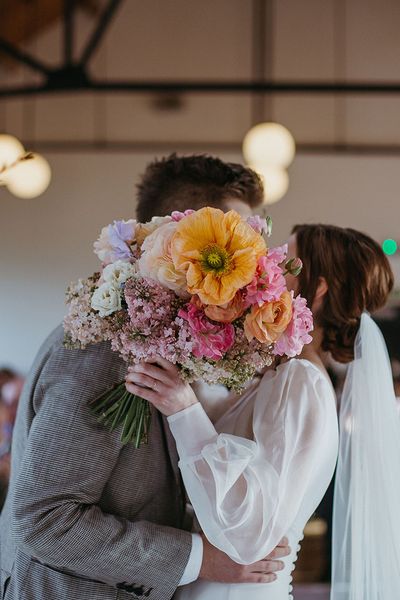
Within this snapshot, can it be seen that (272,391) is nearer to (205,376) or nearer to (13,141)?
(205,376)

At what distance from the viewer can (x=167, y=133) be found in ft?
28.5

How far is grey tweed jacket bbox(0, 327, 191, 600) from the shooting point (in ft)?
6.32

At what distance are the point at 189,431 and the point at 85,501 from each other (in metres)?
0.30

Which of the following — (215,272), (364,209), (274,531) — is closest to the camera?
(215,272)

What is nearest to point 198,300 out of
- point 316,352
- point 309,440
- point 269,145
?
point 309,440

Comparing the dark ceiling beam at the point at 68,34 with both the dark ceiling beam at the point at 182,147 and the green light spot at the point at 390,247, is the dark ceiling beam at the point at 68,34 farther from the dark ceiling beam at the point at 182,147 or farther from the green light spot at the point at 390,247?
the green light spot at the point at 390,247

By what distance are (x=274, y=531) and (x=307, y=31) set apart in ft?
24.7

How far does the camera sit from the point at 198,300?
170 centimetres

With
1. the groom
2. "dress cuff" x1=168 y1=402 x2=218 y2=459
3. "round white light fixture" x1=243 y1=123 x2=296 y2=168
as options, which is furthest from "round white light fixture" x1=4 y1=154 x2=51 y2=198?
"dress cuff" x1=168 y1=402 x2=218 y2=459

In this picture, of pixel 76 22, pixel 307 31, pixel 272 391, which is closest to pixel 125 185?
pixel 76 22

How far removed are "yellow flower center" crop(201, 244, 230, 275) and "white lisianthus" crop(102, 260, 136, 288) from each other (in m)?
0.19

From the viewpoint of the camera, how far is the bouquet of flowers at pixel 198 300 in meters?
1.65

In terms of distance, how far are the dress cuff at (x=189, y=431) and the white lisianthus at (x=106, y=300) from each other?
33 cm

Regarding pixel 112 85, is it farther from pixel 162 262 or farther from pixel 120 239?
pixel 162 262
